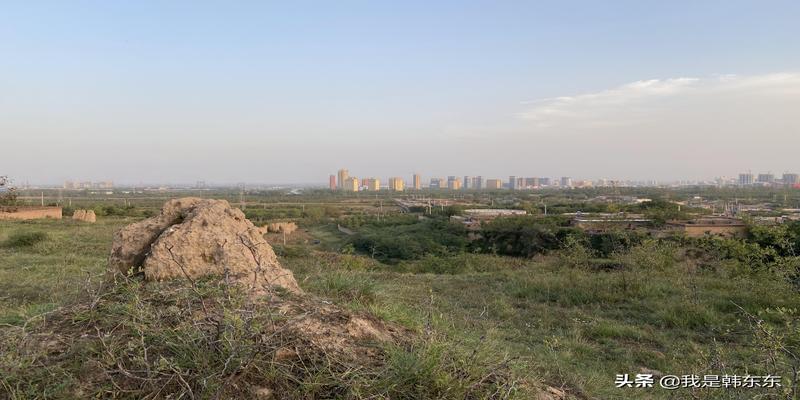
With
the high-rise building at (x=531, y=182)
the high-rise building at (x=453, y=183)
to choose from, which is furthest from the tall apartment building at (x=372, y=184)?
the high-rise building at (x=531, y=182)

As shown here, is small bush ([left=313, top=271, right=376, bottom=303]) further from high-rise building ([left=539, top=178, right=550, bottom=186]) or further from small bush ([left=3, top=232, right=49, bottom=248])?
high-rise building ([left=539, top=178, right=550, bottom=186])

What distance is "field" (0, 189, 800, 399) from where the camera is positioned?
2557mm

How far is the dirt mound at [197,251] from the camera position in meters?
Result: 3.30

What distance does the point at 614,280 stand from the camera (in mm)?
7605

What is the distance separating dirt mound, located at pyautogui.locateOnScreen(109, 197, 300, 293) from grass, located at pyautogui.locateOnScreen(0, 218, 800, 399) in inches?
13.3

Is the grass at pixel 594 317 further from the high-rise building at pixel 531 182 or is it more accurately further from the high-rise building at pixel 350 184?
the high-rise building at pixel 531 182

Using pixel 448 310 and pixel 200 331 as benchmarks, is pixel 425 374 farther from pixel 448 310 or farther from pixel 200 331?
pixel 448 310

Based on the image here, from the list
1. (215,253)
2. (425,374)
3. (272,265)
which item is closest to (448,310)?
(272,265)

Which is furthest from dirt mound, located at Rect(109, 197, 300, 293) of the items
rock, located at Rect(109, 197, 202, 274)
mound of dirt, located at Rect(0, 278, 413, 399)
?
mound of dirt, located at Rect(0, 278, 413, 399)

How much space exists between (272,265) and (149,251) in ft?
3.01

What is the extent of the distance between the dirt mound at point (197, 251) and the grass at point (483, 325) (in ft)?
1.11

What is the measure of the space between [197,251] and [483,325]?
→ 9.81ft

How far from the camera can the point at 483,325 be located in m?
4.96

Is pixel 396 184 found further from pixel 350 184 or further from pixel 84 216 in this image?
pixel 84 216
